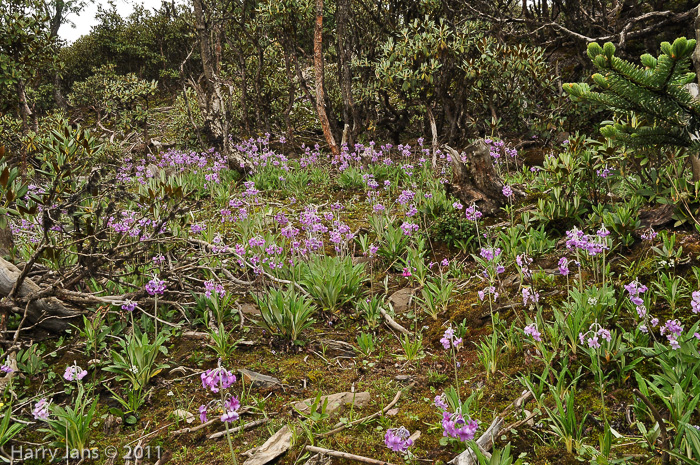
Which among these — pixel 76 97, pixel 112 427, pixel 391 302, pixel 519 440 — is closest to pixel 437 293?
pixel 391 302

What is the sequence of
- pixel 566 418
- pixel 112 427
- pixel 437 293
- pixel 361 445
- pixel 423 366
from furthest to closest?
pixel 437 293, pixel 423 366, pixel 112 427, pixel 361 445, pixel 566 418

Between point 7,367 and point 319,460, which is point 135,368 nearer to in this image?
point 7,367

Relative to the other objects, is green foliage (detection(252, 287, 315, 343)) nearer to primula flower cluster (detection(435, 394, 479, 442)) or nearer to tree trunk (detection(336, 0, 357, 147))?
primula flower cluster (detection(435, 394, 479, 442))

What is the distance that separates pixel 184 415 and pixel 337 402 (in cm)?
99

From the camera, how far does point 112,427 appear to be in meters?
2.75

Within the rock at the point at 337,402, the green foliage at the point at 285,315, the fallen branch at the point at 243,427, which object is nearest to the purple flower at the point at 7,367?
the fallen branch at the point at 243,427

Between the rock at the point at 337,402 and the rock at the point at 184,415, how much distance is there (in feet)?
2.15

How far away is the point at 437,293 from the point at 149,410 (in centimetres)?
245

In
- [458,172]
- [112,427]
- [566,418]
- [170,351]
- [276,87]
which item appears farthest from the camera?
[276,87]

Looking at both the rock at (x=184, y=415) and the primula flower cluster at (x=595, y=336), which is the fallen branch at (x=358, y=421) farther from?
the primula flower cluster at (x=595, y=336)

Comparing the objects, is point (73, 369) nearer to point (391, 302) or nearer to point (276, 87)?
point (391, 302)

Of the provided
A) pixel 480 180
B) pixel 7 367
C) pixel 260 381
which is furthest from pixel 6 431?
pixel 480 180

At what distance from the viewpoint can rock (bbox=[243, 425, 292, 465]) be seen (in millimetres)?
2350

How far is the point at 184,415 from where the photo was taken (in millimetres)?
2785
